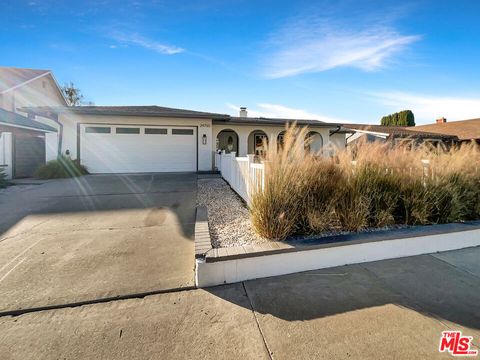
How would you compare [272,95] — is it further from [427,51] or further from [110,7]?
[110,7]

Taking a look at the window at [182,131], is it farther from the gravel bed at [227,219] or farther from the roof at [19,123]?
the gravel bed at [227,219]

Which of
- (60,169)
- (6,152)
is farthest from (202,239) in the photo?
(6,152)

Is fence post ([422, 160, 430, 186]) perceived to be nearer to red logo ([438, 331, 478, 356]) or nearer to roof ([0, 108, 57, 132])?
red logo ([438, 331, 478, 356])

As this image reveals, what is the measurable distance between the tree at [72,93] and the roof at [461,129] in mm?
38907

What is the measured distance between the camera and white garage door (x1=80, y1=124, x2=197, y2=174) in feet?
38.0

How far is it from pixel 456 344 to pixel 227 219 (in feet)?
10.5

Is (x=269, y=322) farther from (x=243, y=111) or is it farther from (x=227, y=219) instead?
(x=243, y=111)

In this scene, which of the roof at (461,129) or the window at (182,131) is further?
the roof at (461,129)

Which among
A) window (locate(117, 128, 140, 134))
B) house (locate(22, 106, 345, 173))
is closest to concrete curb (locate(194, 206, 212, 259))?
house (locate(22, 106, 345, 173))

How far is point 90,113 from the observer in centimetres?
1116

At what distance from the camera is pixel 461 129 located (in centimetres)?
1966

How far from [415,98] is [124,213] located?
17444 millimetres

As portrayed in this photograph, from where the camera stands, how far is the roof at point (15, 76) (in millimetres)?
14684

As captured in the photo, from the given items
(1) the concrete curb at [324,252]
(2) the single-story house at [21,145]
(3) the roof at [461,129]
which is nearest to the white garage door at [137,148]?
(2) the single-story house at [21,145]
